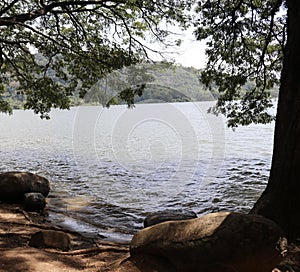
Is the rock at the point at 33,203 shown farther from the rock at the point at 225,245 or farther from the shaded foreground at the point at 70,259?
the rock at the point at 225,245

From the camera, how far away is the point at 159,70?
423 inches

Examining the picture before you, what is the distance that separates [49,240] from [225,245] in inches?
125

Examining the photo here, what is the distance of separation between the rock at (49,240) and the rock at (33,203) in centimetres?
376

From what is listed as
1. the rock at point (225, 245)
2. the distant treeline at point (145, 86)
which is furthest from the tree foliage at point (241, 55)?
the rock at point (225, 245)

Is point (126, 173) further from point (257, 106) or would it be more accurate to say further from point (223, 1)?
point (223, 1)

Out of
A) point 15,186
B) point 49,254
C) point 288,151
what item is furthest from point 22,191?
point 288,151

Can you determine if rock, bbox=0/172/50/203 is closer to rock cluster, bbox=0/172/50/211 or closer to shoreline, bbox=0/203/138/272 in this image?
rock cluster, bbox=0/172/50/211

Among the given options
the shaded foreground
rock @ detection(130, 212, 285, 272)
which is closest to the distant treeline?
the shaded foreground

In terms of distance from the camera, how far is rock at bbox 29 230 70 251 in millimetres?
5230

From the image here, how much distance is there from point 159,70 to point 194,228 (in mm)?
7635

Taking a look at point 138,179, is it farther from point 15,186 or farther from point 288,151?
point 288,151

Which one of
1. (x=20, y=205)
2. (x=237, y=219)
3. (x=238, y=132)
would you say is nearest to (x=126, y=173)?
(x=20, y=205)

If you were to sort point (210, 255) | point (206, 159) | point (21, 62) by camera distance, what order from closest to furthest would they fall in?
1. point (210, 255)
2. point (21, 62)
3. point (206, 159)

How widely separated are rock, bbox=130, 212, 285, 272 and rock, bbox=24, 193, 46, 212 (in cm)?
600
